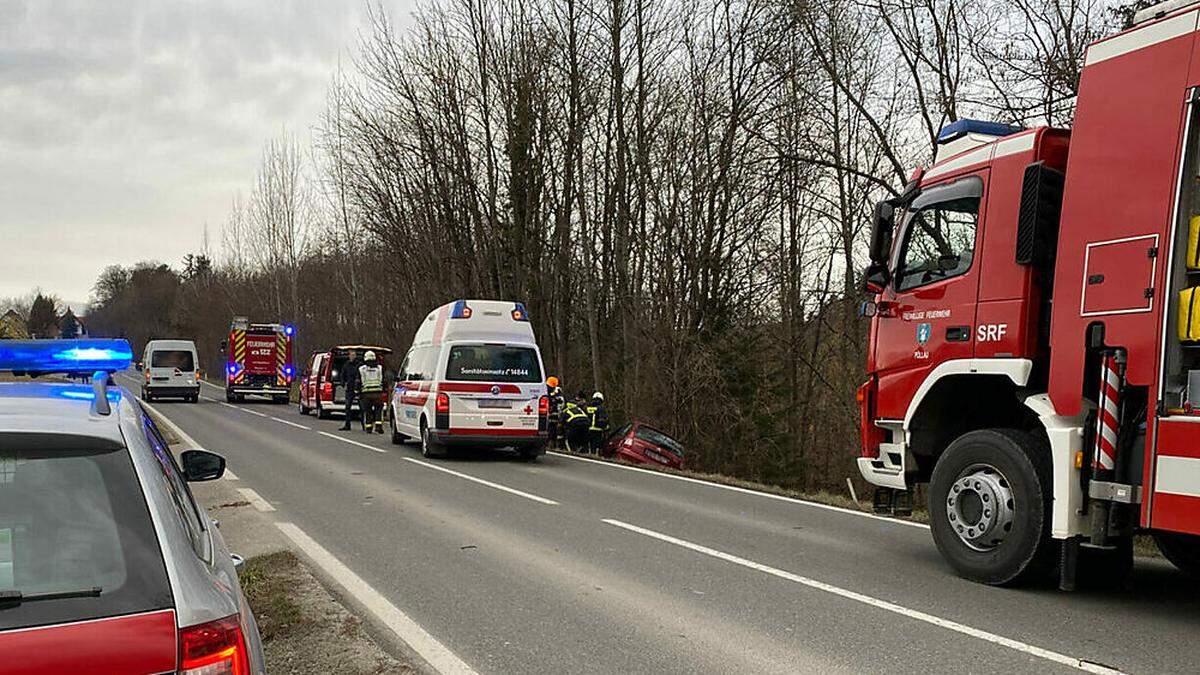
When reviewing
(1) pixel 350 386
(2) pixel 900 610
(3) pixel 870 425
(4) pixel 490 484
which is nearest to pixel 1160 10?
(3) pixel 870 425

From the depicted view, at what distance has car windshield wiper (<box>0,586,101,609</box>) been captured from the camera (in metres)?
2.39

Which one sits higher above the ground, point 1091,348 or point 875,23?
point 875,23

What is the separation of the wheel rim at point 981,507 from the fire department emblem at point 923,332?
3.79ft

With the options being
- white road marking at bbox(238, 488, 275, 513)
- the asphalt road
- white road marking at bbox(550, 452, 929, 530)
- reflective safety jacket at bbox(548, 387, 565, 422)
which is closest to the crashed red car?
white road marking at bbox(550, 452, 929, 530)

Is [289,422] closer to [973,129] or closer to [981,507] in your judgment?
[973,129]

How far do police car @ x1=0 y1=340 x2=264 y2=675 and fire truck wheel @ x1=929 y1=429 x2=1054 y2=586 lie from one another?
546 cm

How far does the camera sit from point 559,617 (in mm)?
6152

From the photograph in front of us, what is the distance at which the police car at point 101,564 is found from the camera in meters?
2.34

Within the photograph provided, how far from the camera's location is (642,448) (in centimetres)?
1827

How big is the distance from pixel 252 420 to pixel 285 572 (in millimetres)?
20873

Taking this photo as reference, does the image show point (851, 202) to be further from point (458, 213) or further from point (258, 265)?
point (258, 265)

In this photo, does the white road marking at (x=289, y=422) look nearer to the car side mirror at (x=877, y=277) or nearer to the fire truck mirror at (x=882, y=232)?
the car side mirror at (x=877, y=277)

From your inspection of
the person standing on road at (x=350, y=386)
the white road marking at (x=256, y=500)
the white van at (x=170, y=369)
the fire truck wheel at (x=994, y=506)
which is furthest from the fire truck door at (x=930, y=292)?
the white van at (x=170, y=369)

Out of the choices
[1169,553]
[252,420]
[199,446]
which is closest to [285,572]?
[1169,553]
